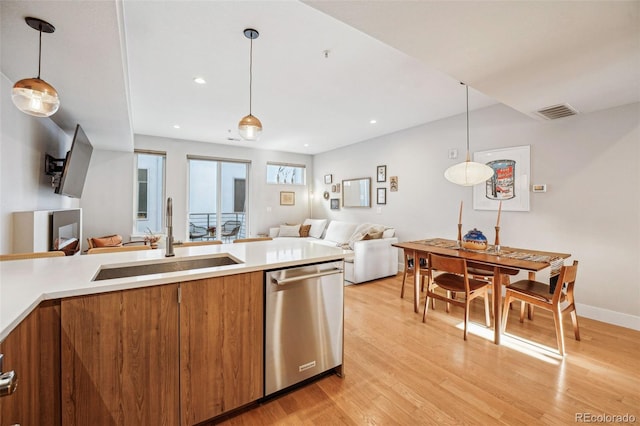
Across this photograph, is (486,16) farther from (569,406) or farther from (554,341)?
(554,341)

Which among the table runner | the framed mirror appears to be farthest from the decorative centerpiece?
the framed mirror

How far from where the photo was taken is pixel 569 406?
67.4 inches

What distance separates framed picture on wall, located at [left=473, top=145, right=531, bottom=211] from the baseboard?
1.26 m

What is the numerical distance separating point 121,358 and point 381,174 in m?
4.92

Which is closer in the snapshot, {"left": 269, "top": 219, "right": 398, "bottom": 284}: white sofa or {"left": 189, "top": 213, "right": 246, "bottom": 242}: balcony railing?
{"left": 269, "top": 219, "right": 398, "bottom": 284}: white sofa

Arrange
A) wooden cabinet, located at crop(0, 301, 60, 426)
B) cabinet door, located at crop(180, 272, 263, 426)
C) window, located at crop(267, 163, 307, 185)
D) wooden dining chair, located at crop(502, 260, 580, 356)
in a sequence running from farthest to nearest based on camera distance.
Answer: window, located at crop(267, 163, 307, 185) < wooden dining chair, located at crop(502, 260, 580, 356) < cabinet door, located at crop(180, 272, 263, 426) < wooden cabinet, located at crop(0, 301, 60, 426)

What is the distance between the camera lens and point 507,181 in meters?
3.65

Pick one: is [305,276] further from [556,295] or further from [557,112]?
[557,112]

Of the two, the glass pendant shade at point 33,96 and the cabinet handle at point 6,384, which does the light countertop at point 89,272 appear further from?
the glass pendant shade at point 33,96

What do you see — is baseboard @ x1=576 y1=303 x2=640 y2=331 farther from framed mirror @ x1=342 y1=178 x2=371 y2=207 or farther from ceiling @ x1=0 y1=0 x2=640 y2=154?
framed mirror @ x1=342 y1=178 x2=371 y2=207

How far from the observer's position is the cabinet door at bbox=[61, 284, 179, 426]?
119 cm

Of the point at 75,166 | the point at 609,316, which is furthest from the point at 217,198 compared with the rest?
the point at 609,316

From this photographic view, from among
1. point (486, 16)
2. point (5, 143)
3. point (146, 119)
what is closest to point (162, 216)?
point (146, 119)

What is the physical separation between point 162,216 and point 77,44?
15.0ft
